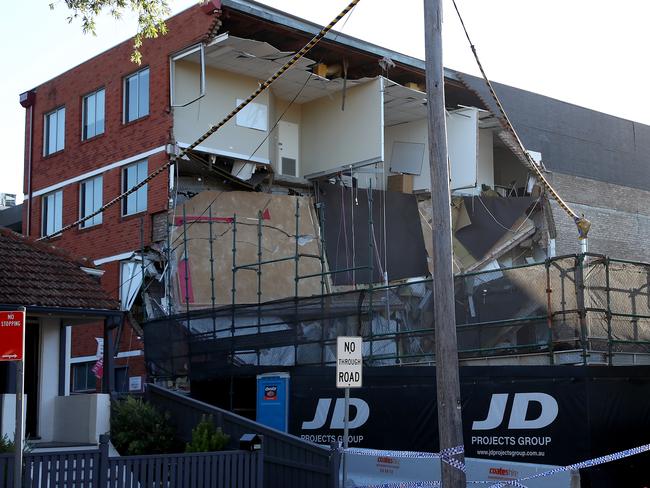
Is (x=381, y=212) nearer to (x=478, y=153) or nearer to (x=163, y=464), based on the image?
(x=478, y=153)

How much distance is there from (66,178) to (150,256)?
625 cm

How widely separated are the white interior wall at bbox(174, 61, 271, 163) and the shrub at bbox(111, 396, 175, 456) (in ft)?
41.6

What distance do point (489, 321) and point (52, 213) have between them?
21433 millimetres

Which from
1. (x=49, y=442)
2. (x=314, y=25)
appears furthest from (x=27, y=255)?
(x=314, y=25)

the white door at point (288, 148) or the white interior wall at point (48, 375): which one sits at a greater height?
the white door at point (288, 148)

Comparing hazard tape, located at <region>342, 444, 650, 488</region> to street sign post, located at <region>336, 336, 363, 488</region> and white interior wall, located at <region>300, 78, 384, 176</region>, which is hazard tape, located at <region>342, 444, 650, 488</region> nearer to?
street sign post, located at <region>336, 336, 363, 488</region>

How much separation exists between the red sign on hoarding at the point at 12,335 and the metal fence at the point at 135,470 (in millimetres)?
1803

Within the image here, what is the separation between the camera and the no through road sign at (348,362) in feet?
43.5

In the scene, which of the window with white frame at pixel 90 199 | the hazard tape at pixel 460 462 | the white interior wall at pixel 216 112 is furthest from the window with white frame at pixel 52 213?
the hazard tape at pixel 460 462

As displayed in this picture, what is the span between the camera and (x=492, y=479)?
48.8 ft

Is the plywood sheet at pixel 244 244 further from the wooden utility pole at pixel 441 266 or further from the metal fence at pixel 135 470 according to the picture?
the wooden utility pole at pixel 441 266

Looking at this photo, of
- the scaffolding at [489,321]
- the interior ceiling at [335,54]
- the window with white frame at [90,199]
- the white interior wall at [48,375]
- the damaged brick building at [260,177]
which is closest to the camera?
the scaffolding at [489,321]

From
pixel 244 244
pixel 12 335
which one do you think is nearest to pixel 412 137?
pixel 244 244

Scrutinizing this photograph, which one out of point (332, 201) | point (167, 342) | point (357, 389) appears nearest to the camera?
point (357, 389)
